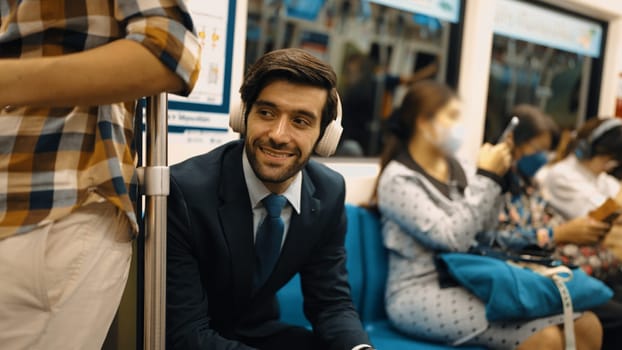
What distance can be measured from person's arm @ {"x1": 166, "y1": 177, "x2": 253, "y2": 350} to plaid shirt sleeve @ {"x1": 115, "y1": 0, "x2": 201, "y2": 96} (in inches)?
26.8

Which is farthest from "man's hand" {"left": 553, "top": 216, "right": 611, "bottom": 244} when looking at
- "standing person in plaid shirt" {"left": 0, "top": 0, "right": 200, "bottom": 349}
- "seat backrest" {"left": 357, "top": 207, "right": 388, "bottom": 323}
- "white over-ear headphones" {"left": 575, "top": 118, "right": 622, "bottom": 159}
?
"standing person in plaid shirt" {"left": 0, "top": 0, "right": 200, "bottom": 349}

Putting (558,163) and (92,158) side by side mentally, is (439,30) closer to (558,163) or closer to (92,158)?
(558,163)

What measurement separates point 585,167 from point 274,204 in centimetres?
285

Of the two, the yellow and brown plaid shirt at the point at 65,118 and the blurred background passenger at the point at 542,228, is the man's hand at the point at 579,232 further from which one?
the yellow and brown plaid shirt at the point at 65,118

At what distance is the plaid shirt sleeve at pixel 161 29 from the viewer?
3.06 ft

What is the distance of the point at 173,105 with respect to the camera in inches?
93.7

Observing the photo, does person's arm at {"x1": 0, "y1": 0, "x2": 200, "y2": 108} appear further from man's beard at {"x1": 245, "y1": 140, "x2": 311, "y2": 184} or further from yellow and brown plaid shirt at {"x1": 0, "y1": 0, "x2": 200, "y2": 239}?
man's beard at {"x1": 245, "y1": 140, "x2": 311, "y2": 184}

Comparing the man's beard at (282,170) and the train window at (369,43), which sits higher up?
the train window at (369,43)

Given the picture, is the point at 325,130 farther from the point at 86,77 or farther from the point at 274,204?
the point at 86,77

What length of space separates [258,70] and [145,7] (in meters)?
0.69

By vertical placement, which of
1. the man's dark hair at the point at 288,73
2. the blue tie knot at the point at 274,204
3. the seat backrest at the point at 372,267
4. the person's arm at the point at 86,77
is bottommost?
the seat backrest at the point at 372,267

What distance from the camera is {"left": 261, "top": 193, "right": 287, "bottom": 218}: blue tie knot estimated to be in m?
1.68

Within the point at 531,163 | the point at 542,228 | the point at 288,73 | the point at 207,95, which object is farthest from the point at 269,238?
the point at 531,163

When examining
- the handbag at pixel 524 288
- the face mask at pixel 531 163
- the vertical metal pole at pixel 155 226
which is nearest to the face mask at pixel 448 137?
the handbag at pixel 524 288
